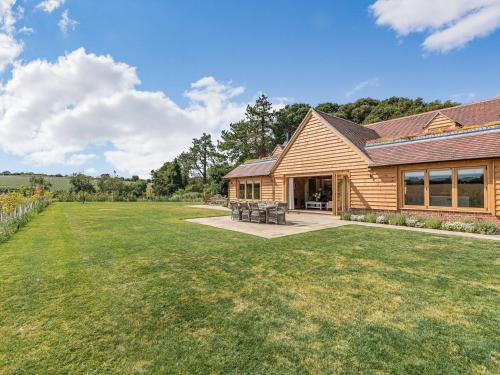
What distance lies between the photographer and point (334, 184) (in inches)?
568

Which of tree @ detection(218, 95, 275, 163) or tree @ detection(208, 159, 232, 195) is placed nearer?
tree @ detection(208, 159, 232, 195)

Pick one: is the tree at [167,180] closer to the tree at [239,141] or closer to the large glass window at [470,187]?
the tree at [239,141]

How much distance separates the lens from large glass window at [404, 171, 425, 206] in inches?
451

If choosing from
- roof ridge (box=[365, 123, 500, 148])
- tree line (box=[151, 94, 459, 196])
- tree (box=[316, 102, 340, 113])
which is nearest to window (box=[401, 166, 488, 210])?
roof ridge (box=[365, 123, 500, 148])

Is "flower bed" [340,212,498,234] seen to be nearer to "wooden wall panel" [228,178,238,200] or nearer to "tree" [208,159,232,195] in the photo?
"wooden wall panel" [228,178,238,200]

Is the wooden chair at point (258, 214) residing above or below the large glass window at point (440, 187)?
below

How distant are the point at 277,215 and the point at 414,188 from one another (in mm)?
6635

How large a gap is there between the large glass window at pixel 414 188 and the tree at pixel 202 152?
46.8 m

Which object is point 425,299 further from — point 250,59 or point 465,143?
point 250,59

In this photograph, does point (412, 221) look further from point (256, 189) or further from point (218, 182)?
point (218, 182)

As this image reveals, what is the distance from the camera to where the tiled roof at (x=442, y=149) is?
31.8 ft

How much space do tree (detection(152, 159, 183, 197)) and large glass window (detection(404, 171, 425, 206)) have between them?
3914 centimetres

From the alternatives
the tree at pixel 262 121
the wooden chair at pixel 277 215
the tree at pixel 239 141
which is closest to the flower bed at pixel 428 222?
the wooden chair at pixel 277 215

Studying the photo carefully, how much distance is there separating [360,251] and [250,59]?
14.5m
